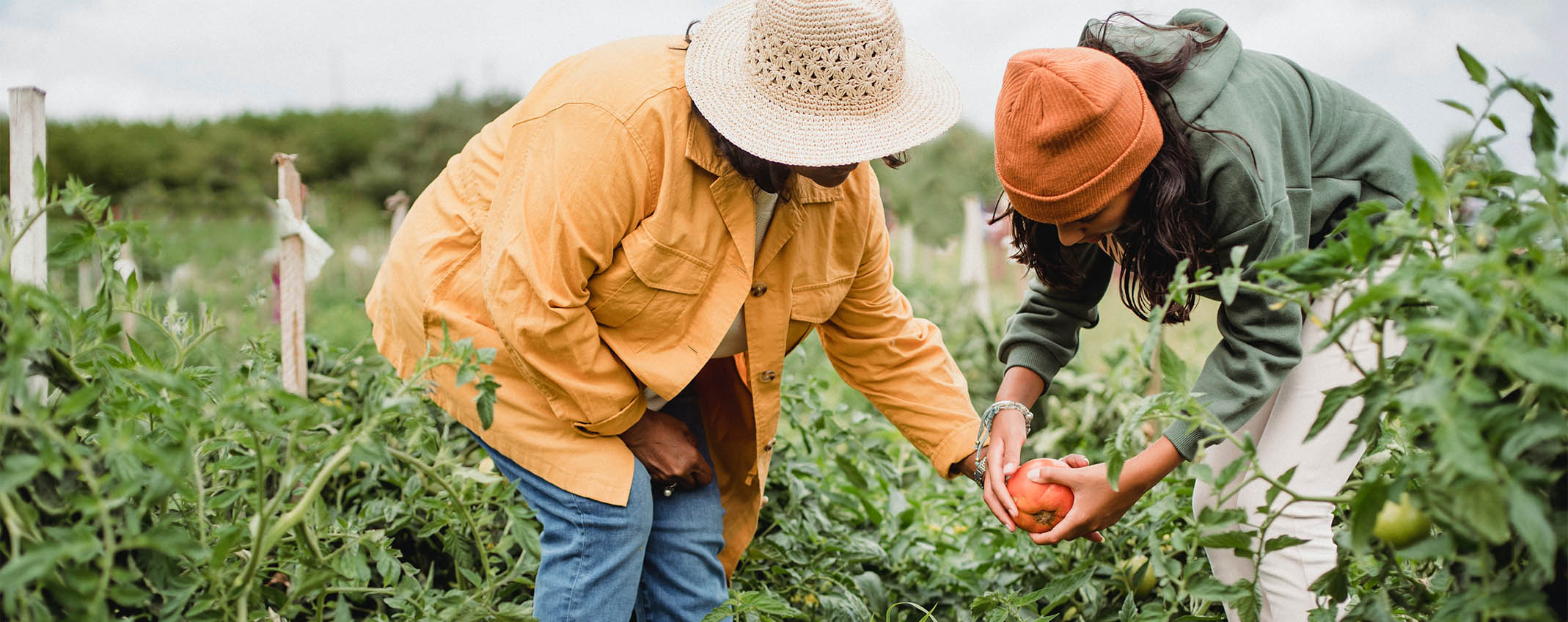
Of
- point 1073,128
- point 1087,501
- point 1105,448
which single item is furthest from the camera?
point 1087,501

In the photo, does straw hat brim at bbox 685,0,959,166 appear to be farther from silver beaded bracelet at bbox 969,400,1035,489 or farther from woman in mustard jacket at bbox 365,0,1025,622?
silver beaded bracelet at bbox 969,400,1035,489

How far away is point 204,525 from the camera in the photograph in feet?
4.65

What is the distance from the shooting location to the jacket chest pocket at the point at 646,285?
175 cm

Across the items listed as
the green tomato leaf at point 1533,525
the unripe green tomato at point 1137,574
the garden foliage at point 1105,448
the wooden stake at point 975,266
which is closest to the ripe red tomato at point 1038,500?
the garden foliage at point 1105,448

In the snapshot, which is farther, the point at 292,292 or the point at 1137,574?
the point at 292,292

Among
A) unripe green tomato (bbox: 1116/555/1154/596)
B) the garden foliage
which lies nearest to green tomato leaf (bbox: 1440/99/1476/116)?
the garden foliage

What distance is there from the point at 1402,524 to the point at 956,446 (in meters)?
1.12

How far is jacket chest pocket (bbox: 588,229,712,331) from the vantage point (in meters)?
1.75

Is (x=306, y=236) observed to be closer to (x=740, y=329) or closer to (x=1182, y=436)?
(x=740, y=329)

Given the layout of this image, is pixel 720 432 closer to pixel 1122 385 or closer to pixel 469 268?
pixel 469 268

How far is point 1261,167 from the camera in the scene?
1600 millimetres

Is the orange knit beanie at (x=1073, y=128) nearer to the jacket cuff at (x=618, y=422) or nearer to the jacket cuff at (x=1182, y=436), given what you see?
the jacket cuff at (x=1182, y=436)

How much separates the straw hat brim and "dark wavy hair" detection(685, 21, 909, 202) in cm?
4

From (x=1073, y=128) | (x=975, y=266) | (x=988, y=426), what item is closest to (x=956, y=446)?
(x=988, y=426)
